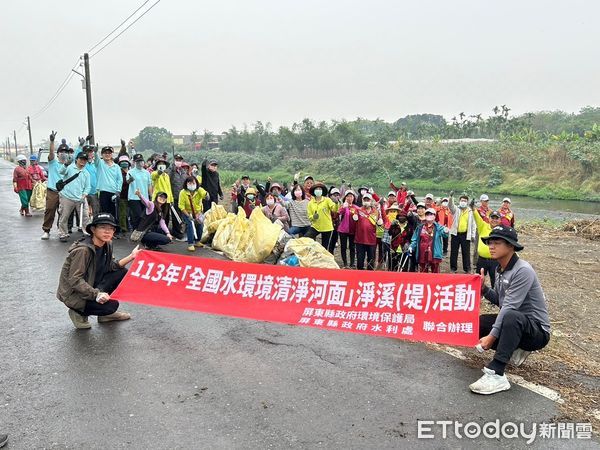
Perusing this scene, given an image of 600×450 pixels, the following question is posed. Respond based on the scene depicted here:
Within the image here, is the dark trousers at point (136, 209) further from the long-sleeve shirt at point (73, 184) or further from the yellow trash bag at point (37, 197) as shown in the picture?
the yellow trash bag at point (37, 197)

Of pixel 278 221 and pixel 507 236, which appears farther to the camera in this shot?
pixel 278 221

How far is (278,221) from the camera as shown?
8.76 metres

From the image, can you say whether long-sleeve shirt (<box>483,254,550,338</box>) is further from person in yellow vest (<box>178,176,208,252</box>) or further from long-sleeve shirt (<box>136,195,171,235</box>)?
long-sleeve shirt (<box>136,195,171,235</box>)

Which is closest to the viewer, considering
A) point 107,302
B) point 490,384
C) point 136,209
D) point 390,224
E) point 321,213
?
point 490,384

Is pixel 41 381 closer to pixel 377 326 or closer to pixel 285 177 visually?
pixel 377 326

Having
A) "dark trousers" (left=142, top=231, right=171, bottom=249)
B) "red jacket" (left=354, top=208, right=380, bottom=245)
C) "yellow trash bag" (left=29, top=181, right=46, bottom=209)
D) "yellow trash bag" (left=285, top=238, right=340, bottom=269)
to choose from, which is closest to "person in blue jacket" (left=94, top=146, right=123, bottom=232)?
"dark trousers" (left=142, top=231, right=171, bottom=249)

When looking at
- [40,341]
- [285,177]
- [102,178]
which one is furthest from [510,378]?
[285,177]

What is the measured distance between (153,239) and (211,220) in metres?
1.40

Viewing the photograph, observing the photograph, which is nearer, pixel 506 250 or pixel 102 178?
pixel 506 250

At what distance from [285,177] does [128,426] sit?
46.6 m

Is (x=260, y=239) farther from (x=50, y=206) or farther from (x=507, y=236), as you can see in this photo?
(x=507, y=236)

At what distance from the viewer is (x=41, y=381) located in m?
4.07

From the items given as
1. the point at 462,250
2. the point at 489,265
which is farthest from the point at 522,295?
the point at 462,250

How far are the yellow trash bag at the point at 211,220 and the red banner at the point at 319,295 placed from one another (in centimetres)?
431
